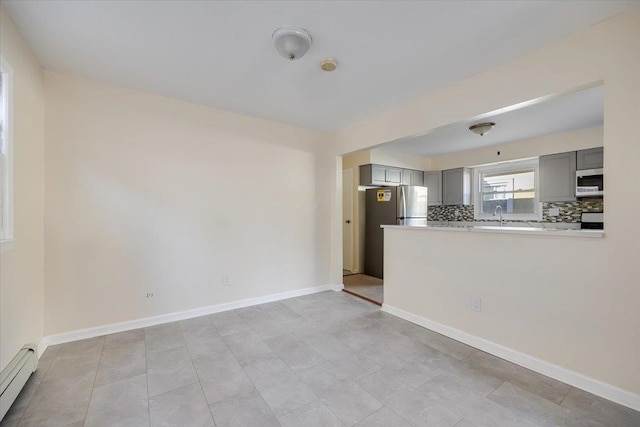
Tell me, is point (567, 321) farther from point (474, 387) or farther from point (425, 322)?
point (425, 322)

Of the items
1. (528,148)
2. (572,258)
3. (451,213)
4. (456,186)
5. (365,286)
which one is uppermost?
(528,148)

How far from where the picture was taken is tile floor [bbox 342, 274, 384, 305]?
3.89 m

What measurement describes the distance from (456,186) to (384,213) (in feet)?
→ 5.38

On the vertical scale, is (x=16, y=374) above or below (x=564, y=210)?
below

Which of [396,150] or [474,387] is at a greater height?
[396,150]

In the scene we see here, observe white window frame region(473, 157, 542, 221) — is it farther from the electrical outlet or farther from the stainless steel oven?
the electrical outlet

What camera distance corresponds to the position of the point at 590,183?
3664 millimetres

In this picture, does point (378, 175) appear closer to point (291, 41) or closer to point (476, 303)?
point (476, 303)

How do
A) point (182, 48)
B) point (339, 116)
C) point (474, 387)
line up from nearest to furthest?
point (474, 387)
point (182, 48)
point (339, 116)

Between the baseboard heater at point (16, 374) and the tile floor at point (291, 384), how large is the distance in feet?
0.29

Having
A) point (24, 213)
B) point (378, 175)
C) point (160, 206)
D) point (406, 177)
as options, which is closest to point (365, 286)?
point (378, 175)

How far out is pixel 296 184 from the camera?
3.96 meters

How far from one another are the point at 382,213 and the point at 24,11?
15.3 feet

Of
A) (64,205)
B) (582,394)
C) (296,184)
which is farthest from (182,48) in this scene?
(582,394)
